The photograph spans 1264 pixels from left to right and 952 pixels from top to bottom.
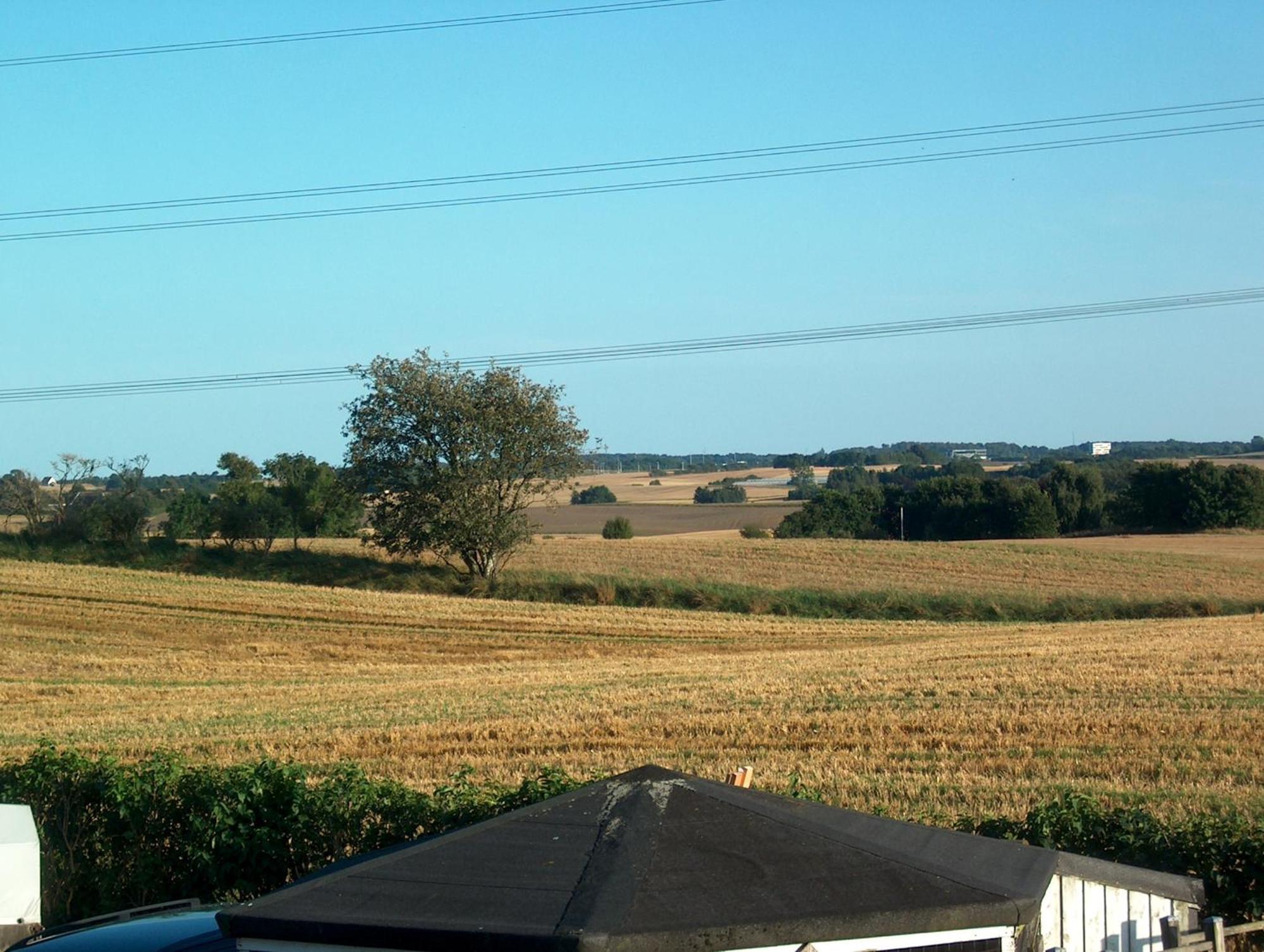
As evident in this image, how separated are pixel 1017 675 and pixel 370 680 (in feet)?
44.8

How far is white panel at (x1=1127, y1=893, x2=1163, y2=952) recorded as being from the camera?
504 cm

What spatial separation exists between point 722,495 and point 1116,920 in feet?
364

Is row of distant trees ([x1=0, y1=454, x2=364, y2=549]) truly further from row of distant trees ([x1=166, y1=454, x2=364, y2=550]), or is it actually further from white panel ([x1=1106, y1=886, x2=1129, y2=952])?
white panel ([x1=1106, y1=886, x2=1129, y2=952])

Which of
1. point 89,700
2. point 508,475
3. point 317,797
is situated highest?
point 508,475

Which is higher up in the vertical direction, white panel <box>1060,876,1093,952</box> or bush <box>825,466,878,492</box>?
bush <box>825,466,878,492</box>

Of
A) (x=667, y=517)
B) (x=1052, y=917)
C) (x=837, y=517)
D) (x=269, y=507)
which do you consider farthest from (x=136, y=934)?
(x=667, y=517)

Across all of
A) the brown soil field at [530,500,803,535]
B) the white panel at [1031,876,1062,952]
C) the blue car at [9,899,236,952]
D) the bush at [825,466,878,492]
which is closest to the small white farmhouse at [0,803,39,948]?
the blue car at [9,899,236,952]

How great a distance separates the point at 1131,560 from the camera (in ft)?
184

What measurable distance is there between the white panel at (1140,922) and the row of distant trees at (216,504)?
4856cm

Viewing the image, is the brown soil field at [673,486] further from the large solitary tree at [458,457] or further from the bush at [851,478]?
the large solitary tree at [458,457]

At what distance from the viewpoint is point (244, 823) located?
8453 millimetres

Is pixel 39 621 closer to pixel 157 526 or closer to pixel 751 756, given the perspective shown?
pixel 157 526

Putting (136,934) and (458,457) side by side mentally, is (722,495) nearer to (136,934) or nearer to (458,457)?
(458,457)

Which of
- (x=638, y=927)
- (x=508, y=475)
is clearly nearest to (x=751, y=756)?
(x=638, y=927)
